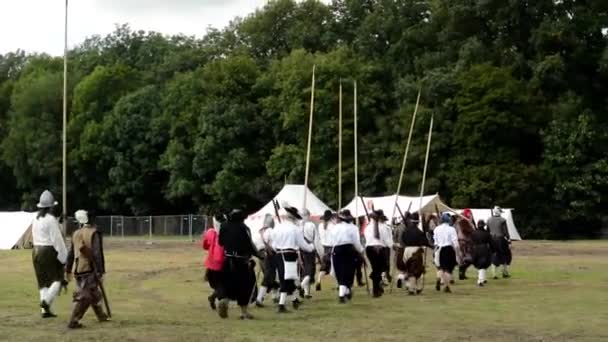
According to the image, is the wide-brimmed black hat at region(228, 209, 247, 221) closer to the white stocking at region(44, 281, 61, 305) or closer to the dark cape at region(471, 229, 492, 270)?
the white stocking at region(44, 281, 61, 305)

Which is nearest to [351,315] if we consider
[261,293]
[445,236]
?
[261,293]

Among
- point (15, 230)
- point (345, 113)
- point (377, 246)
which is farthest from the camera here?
point (345, 113)

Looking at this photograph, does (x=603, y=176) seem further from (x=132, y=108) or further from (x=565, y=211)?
(x=132, y=108)

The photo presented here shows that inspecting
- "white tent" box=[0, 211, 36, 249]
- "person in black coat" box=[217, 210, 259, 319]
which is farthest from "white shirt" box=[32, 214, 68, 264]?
"white tent" box=[0, 211, 36, 249]

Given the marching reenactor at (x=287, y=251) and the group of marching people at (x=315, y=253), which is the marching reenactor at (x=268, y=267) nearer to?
the group of marching people at (x=315, y=253)

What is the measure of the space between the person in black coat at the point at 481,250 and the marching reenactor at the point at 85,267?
11525 millimetres

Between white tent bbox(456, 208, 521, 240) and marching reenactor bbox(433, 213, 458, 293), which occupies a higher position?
white tent bbox(456, 208, 521, 240)

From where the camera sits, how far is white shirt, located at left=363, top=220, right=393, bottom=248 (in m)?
22.6

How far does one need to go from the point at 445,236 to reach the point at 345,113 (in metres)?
47.9

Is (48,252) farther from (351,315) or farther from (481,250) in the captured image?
(481,250)

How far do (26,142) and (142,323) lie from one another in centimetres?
7199

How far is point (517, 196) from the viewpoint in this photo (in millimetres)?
64688

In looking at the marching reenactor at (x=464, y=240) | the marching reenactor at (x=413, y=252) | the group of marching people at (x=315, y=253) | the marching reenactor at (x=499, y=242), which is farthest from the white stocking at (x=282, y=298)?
the marching reenactor at (x=499, y=242)

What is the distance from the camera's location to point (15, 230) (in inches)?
2133
